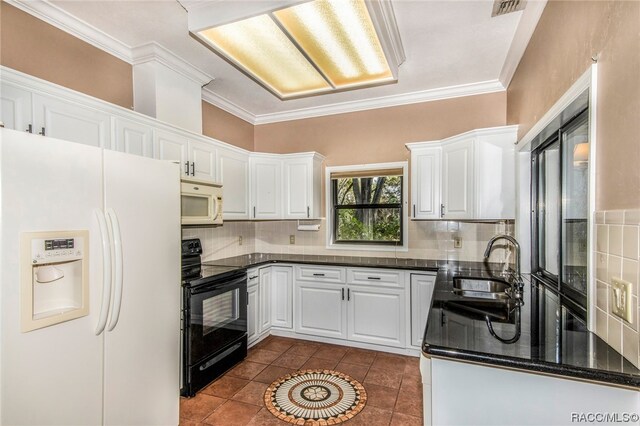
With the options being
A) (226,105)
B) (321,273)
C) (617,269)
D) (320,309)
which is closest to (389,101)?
(226,105)

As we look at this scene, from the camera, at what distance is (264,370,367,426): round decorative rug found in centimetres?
230

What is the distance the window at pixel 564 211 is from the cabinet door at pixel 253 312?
257cm

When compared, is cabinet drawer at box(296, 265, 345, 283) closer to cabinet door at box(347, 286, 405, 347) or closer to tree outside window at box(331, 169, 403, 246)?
cabinet door at box(347, 286, 405, 347)

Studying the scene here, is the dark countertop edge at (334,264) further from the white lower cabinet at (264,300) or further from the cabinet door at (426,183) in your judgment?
the cabinet door at (426,183)

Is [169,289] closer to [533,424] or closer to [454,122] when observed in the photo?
[533,424]

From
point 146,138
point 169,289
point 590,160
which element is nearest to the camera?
point 590,160

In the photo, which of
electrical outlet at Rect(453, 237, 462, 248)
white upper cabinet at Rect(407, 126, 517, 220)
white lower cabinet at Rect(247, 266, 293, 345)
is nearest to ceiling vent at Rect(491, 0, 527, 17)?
white upper cabinet at Rect(407, 126, 517, 220)

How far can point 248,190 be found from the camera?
12.6 ft

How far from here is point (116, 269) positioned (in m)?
1.72

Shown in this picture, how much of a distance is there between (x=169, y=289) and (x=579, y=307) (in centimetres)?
231

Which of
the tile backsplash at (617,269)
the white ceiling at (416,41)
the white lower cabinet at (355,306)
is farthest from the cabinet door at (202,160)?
the tile backsplash at (617,269)

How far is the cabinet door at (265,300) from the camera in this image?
3607 mm

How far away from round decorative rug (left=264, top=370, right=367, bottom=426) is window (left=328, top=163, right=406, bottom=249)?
162 centimetres

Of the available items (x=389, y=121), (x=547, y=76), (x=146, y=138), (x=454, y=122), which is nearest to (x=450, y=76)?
(x=454, y=122)
